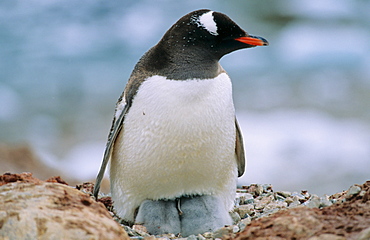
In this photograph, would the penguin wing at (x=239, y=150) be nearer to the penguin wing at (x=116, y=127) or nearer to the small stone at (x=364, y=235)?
the penguin wing at (x=116, y=127)

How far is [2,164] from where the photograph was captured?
6.74 meters

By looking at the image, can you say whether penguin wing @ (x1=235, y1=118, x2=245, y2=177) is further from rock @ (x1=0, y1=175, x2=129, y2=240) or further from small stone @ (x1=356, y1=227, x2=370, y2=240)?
small stone @ (x1=356, y1=227, x2=370, y2=240)

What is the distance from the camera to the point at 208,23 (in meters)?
3.49

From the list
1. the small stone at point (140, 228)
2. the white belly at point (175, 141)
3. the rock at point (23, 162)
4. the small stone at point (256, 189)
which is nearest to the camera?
the small stone at point (140, 228)

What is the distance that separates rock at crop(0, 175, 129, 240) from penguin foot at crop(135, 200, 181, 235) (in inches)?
46.0

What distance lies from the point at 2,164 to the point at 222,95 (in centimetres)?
417

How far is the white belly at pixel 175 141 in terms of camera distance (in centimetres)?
348

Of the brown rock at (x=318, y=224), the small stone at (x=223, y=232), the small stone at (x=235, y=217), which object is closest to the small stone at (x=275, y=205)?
the small stone at (x=235, y=217)

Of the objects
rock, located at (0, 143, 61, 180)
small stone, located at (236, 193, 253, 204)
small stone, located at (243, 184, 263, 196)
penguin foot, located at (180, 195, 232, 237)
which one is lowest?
penguin foot, located at (180, 195, 232, 237)

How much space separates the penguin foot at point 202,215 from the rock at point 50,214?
1.25m

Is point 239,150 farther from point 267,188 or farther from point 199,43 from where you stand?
point 199,43

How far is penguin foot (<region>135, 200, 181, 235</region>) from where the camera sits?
3.50 metres

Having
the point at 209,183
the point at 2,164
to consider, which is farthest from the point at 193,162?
the point at 2,164

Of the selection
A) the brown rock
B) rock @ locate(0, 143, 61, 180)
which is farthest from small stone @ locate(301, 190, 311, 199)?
rock @ locate(0, 143, 61, 180)
